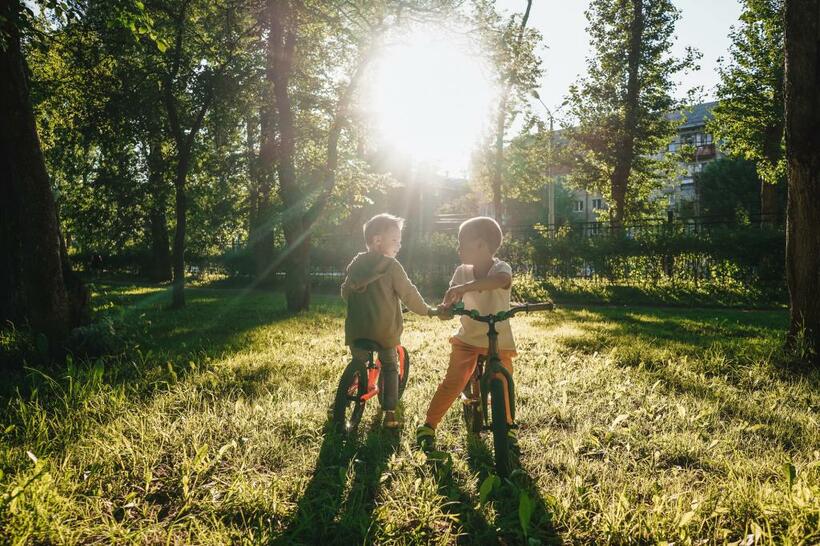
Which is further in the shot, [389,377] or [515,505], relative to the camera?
[389,377]

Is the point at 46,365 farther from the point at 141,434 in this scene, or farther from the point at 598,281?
the point at 598,281

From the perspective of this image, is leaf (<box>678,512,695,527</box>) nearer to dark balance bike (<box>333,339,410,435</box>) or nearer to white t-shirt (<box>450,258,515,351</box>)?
white t-shirt (<box>450,258,515,351</box>)

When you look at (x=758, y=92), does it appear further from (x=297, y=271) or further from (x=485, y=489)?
(x=485, y=489)

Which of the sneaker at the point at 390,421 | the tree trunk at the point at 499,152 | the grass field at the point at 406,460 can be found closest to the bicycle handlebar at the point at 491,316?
the grass field at the point at 406,460

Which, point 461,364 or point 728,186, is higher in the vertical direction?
point 728,186

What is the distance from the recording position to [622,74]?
2266cm

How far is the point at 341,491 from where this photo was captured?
292 centimetres

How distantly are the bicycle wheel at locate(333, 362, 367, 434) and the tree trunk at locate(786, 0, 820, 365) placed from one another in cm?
492

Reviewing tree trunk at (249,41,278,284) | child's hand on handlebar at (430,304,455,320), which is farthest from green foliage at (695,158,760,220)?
child's hand on handlebar at (430,304,455,320)

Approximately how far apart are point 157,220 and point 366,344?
2287cm

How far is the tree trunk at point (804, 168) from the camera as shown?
5.21 meters

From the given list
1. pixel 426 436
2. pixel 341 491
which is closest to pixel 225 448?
pixel 341 491

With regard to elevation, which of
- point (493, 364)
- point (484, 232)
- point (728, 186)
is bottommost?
point (493, 364)

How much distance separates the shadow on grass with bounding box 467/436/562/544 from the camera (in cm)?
251
